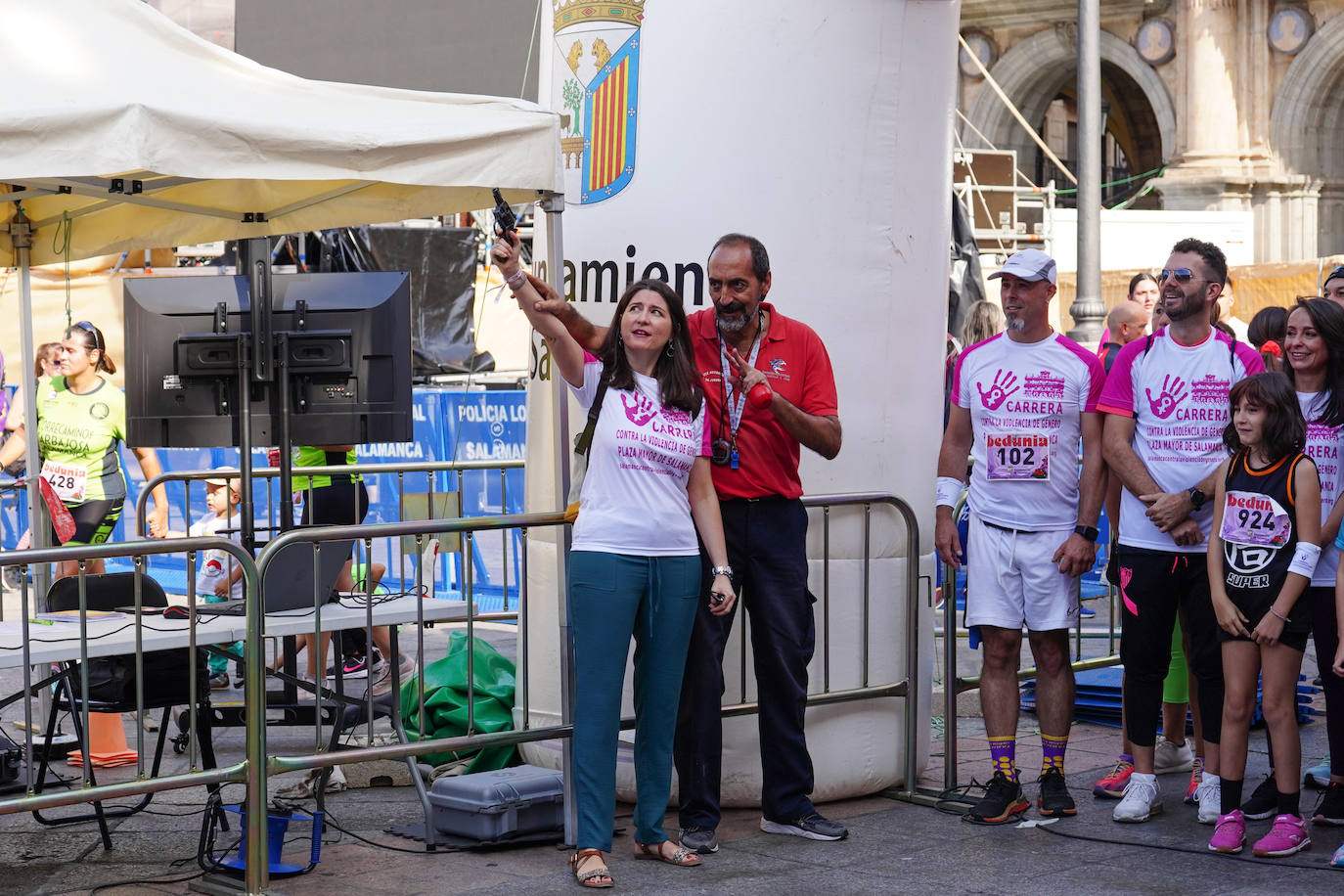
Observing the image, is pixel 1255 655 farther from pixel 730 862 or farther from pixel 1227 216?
pixel 1227 216

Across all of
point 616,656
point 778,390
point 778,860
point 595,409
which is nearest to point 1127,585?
point 778,390

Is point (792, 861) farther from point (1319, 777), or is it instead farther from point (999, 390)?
point (1319, 777)

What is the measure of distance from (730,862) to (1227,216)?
2628cm

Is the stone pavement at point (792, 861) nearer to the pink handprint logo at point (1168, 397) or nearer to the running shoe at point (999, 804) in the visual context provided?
the running shoe at point (999, 804)

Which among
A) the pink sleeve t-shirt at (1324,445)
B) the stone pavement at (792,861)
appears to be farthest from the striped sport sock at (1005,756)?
the pink sleeve t-shirt at (1324,445)

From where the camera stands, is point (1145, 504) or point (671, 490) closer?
point (671, 490)

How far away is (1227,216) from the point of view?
29.6 metres

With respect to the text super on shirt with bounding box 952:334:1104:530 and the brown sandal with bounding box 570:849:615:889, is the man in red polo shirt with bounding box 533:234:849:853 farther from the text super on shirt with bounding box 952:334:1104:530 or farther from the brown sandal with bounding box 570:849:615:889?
the text super on shirt with bounding box 952:334:1104:530

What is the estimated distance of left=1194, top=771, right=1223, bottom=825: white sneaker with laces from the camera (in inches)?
249

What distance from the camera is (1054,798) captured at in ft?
21.1

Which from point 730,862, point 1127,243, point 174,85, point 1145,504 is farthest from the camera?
point 1127,243

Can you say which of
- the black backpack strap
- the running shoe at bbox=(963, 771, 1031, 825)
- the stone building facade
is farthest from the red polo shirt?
the stone building facade

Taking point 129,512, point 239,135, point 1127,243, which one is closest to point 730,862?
point 239,135

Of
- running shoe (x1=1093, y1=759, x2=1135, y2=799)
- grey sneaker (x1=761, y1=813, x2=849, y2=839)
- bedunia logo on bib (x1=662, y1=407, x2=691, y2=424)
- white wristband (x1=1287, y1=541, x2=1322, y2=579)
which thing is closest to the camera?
bedunia logo on bib (x1=662, y1=407, x2=691, y2=424)
